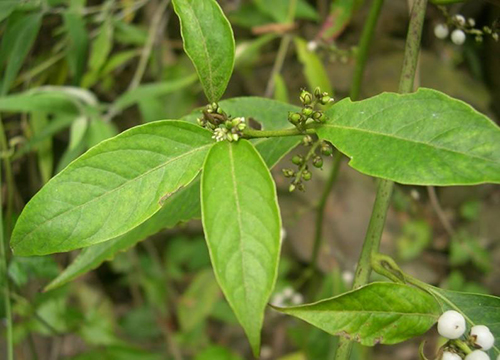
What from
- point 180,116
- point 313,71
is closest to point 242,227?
point 313,71

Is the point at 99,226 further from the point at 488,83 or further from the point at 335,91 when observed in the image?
the point at 488,83

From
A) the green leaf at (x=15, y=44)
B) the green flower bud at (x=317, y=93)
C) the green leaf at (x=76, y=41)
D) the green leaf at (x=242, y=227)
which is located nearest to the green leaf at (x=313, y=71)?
the green leaf at (x=76, y=41)

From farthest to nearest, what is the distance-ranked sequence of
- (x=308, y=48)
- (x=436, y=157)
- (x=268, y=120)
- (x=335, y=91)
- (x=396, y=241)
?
(x=396, y=241) < (x=335, y=91) < (x=308, y=48) < (x=268, y=120) < (x=436, y=157)

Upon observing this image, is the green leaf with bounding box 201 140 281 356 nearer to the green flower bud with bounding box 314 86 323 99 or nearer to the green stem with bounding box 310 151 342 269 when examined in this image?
the green flower bud with bounding box 314 86 323 99

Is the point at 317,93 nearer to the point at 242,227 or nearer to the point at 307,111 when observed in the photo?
the point at 307,111

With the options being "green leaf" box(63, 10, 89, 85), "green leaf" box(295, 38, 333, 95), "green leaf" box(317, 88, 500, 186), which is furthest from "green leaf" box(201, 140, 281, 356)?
"green leaf" box(295, 38, 333, 95)

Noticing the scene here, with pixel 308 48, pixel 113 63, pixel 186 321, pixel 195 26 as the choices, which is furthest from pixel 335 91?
pixel 195 26

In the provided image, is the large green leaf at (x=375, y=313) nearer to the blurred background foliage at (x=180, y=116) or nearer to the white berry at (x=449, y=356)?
the white berry at (x=449, y=356)
